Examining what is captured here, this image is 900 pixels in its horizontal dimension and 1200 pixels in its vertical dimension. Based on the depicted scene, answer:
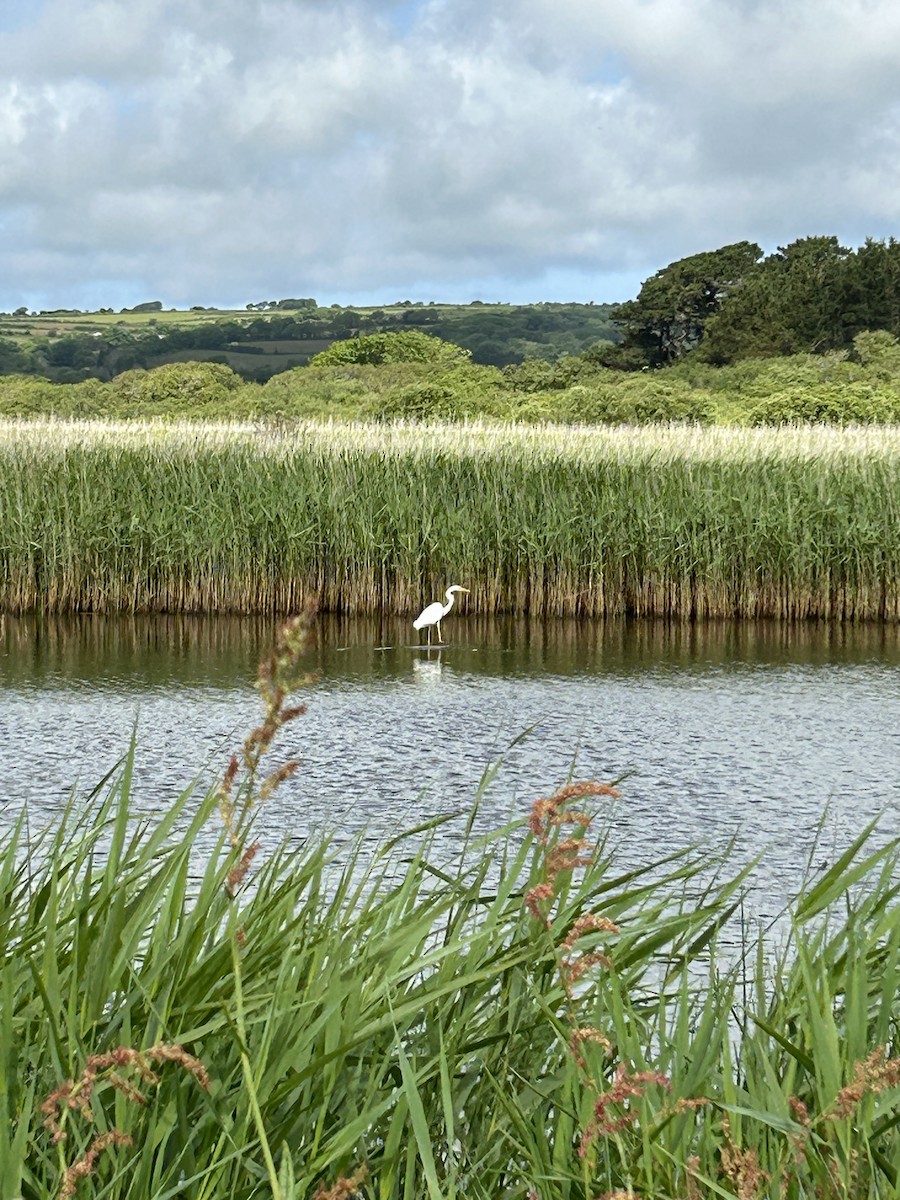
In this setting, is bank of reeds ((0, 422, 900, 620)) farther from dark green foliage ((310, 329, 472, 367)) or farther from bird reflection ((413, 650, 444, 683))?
dark green foliage ((310, 329, 472, 367))

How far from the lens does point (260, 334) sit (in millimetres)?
66500

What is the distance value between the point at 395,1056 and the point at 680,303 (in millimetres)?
50891

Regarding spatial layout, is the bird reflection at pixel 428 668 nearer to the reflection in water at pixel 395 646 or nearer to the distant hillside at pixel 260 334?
the reflection in water at pixel 395 646

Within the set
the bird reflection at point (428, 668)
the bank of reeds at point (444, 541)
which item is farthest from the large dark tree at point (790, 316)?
the bird reflection at point (428, 668)

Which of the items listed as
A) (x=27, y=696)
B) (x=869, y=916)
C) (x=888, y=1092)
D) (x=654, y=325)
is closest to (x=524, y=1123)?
(x=888, y=1092)

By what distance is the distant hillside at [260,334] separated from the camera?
6044 centimetres

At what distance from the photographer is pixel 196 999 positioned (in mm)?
2643

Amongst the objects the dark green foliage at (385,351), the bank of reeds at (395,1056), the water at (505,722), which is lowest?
the water at (505,722)

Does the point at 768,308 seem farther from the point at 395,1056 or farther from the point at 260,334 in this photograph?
the point at 395,1056

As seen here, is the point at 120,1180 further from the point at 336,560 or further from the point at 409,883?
the point at 336,560

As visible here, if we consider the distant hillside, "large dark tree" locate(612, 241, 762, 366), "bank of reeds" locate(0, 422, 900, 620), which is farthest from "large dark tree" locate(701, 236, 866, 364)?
"bank of reeds" locate(0, 422, 900, 620)

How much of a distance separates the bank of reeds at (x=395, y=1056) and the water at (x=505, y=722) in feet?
6.70

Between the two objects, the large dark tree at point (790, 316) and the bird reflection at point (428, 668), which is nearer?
the bird reflection at point (428, 668)

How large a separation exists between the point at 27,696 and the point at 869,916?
781cm
